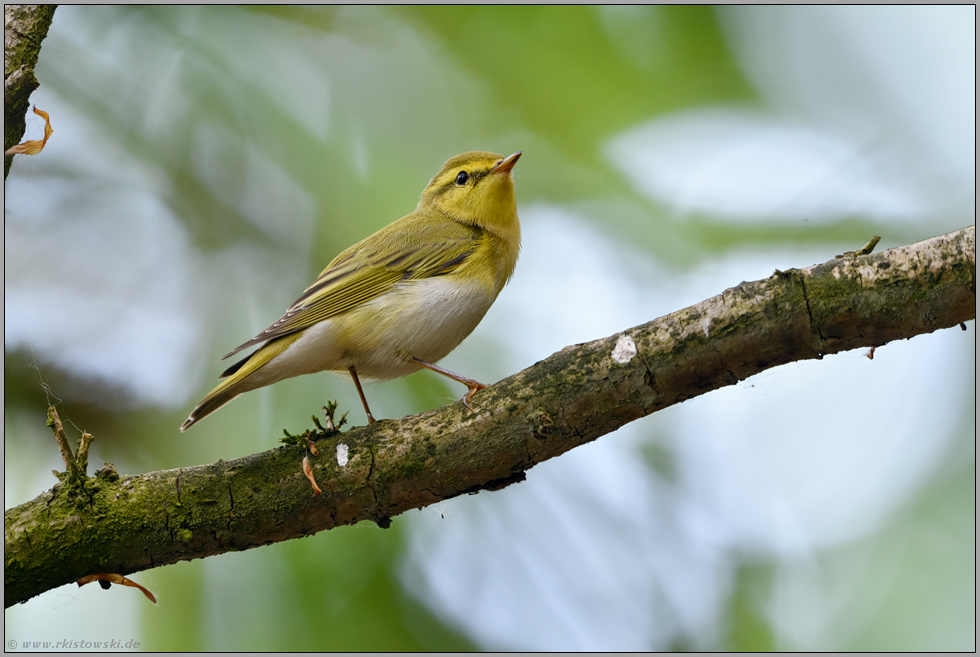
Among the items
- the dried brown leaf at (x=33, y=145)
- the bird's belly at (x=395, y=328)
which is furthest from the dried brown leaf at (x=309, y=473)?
the dried brown leaf at (x=33, y=145)

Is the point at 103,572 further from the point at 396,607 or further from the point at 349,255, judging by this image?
the point at 349,255

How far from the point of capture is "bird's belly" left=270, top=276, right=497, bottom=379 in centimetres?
364

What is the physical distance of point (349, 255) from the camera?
13.8ft

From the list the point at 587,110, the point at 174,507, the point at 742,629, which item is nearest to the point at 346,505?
the point at 174,507

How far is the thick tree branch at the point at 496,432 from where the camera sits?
236 centimetres

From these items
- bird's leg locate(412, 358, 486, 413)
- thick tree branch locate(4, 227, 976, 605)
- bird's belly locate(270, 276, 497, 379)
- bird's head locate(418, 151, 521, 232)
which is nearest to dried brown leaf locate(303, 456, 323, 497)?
thick tree branch locate(4, 227, 976, 605)

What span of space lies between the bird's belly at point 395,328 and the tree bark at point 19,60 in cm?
152

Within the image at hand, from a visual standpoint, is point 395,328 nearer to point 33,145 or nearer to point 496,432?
point 496,432

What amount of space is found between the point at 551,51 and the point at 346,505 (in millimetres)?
3831

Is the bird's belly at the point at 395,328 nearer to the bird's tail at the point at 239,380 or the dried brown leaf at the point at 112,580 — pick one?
the bird's tail at the point at 239,380

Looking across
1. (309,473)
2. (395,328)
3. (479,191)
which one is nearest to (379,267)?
(395,328)

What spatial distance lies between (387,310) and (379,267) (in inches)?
14.0

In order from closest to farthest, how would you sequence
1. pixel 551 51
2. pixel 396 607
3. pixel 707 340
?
pixel 707 340
pixel 396 607
pixel 551 51

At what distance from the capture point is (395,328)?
12.0 feet
